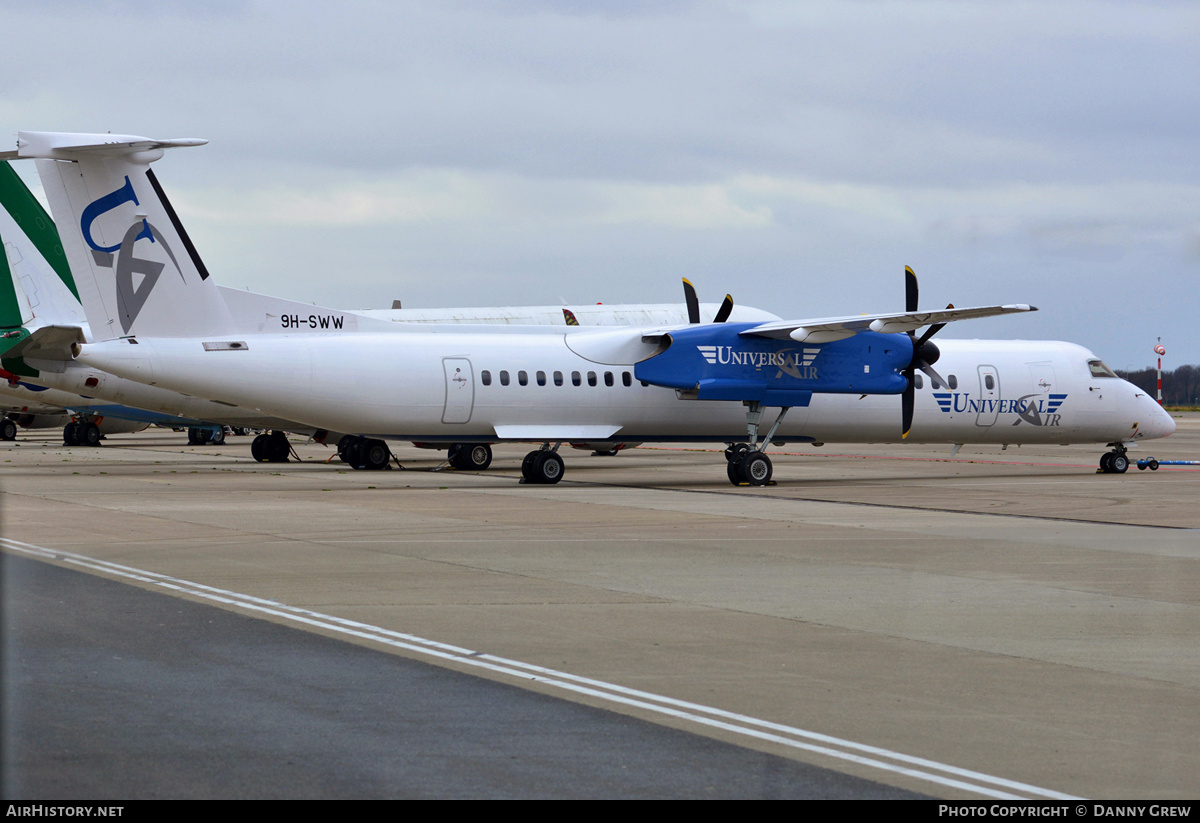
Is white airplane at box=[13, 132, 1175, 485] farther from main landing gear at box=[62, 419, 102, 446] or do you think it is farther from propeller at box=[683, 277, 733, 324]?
main landing gear at box=[62, 419, 102, 446]

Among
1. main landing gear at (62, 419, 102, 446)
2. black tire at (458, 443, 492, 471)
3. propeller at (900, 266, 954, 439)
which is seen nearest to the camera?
propeller at (900, 266, 954, 439)

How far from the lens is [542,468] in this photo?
26156 mm

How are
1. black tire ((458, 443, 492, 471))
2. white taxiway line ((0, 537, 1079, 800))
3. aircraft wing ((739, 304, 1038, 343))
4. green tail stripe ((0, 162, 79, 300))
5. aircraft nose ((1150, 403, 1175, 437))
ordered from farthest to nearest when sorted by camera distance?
green tail stripe ((0, 162, 79, 300))
black tire ((458, 443, 492, 471))
aircraft nose ((1150, 403, 1175, 437))
aircraft wing ((739, 304, 1038, 343))
white taxiway line ((0, 537, 1079, 800))

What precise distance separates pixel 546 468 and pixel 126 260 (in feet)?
30.2

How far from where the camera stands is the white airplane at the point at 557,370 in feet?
75.6

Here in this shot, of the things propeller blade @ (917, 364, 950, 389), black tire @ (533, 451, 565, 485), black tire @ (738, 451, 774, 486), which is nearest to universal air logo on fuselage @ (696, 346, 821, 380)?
black tire @ (738, 451, 774, 486)

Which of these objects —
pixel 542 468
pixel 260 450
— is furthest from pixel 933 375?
pixel 260 450

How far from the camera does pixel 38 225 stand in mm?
34875

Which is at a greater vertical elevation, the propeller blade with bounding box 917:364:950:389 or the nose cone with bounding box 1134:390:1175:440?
the propeller blade with bounding box 917:364:950:389

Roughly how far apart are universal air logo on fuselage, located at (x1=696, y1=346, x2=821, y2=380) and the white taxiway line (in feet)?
53.2

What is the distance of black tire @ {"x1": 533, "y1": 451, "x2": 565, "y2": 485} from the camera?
2612 centimetres

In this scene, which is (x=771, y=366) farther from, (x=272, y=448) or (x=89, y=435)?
(x=89, y=435)
